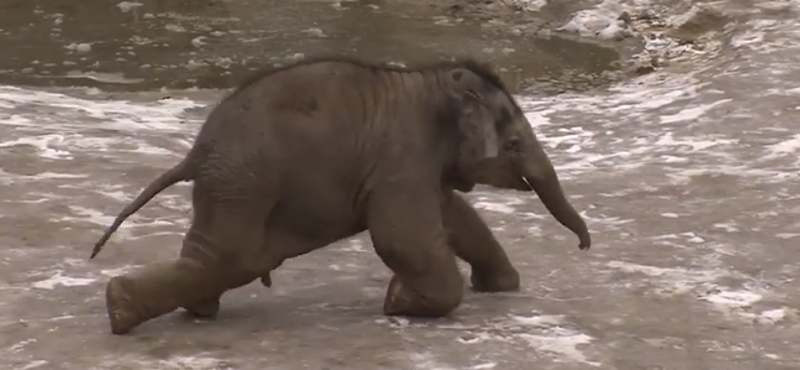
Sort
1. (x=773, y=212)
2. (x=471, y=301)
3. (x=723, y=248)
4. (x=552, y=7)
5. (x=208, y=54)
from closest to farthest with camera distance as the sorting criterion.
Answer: (x=471, y=301)
(x=723, y=248)
(x=773, y=212)
(x=208, y=54)
(x=552, y=7)

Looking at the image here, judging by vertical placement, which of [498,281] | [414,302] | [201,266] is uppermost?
[201,266]

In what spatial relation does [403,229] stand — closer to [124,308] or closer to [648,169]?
[124,308]

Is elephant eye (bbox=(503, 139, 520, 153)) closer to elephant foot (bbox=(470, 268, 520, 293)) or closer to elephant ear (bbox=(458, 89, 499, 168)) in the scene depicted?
elephant ear (bbox=(458, 89, 499, 168))

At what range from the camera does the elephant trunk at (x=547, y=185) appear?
13.4 ft

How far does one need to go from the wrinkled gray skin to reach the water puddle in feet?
20.1

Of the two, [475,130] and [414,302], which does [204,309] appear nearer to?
[414,302]

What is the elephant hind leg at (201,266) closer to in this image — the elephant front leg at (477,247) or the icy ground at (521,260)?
the icy ground at (521,260)

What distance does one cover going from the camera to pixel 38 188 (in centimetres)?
572

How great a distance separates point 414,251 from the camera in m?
3.85

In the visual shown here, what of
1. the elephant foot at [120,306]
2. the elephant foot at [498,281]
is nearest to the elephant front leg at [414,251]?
the elephant foot at [498,281]

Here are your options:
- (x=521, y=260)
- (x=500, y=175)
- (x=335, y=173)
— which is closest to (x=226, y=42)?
(x=521, y=260)

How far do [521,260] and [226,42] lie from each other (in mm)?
7376

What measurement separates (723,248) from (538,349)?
5.72 feet

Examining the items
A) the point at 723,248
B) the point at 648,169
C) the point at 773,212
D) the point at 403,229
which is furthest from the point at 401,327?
the point at 648,169
